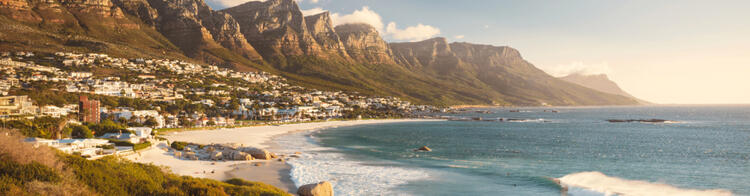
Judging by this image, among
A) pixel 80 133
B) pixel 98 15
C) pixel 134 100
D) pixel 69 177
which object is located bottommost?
pixel 80 133

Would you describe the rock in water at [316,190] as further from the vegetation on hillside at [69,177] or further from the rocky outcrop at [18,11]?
the rocky outcrop at [18,11]

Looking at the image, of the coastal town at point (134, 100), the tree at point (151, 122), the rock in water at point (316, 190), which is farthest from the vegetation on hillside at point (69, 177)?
the tree at point (151, 122)

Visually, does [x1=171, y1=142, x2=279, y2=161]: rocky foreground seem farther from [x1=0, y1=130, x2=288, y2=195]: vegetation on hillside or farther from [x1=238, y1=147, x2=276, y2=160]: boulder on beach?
[x1=0, y1=130, x2=288, y2=195]: vegetation on hillside

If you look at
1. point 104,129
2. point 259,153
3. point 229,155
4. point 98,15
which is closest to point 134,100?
point 104,129

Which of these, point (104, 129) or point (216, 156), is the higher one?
point (104, 129)

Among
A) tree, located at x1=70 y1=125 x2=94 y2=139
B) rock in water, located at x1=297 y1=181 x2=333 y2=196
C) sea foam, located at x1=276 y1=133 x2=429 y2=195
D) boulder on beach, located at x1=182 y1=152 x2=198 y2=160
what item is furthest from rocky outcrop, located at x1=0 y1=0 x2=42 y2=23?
rock in water, located at x1=297 y1=181 x2=333 y2=196

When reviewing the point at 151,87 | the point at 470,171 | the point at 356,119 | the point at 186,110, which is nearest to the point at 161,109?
the point at 186,110

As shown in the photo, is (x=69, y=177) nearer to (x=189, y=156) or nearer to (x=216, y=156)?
(x=216, y=156)
